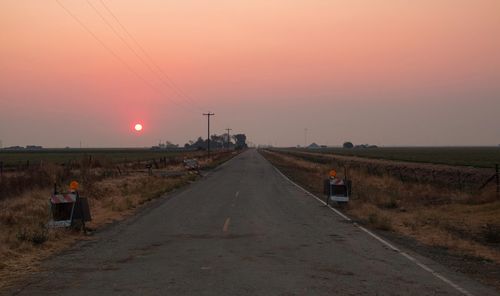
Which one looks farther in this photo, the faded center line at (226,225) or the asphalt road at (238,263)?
the faded center line at (226,225)

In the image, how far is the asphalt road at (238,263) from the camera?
25.4 ft

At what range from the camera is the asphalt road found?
7750mm

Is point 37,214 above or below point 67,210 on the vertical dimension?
below

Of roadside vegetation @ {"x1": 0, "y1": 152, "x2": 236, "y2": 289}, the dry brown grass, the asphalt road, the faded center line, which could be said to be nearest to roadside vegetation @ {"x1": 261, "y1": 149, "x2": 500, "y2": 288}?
the dry brown grass

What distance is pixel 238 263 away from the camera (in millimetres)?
9648

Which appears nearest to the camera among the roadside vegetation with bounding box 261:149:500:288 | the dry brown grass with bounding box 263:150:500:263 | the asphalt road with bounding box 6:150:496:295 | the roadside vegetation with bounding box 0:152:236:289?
the asphalt road with bounding box 6:150:496:295

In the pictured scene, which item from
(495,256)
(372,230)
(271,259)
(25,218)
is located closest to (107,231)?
(25,218)

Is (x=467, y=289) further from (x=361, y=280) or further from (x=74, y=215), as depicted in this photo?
(x=74, y=215)

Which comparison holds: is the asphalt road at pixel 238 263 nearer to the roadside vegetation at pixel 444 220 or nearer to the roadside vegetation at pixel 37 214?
the roadside vegetation at pixel 37 214

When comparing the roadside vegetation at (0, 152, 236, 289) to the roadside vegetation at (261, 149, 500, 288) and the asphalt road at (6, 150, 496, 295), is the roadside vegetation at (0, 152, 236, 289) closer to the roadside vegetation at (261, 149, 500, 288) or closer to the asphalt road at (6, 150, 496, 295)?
the asphalt road at (6, 150, 496, 295)

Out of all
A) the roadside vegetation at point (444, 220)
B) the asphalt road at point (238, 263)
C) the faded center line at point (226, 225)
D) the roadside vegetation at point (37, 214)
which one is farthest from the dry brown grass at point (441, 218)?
the roadside vegetation at point (37, 214)

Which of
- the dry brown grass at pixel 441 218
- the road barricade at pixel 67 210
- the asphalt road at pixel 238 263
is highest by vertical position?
the road barricade at pixel 67 210

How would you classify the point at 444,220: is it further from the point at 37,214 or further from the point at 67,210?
the point at 37,214

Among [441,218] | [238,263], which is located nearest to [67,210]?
[238,263]
